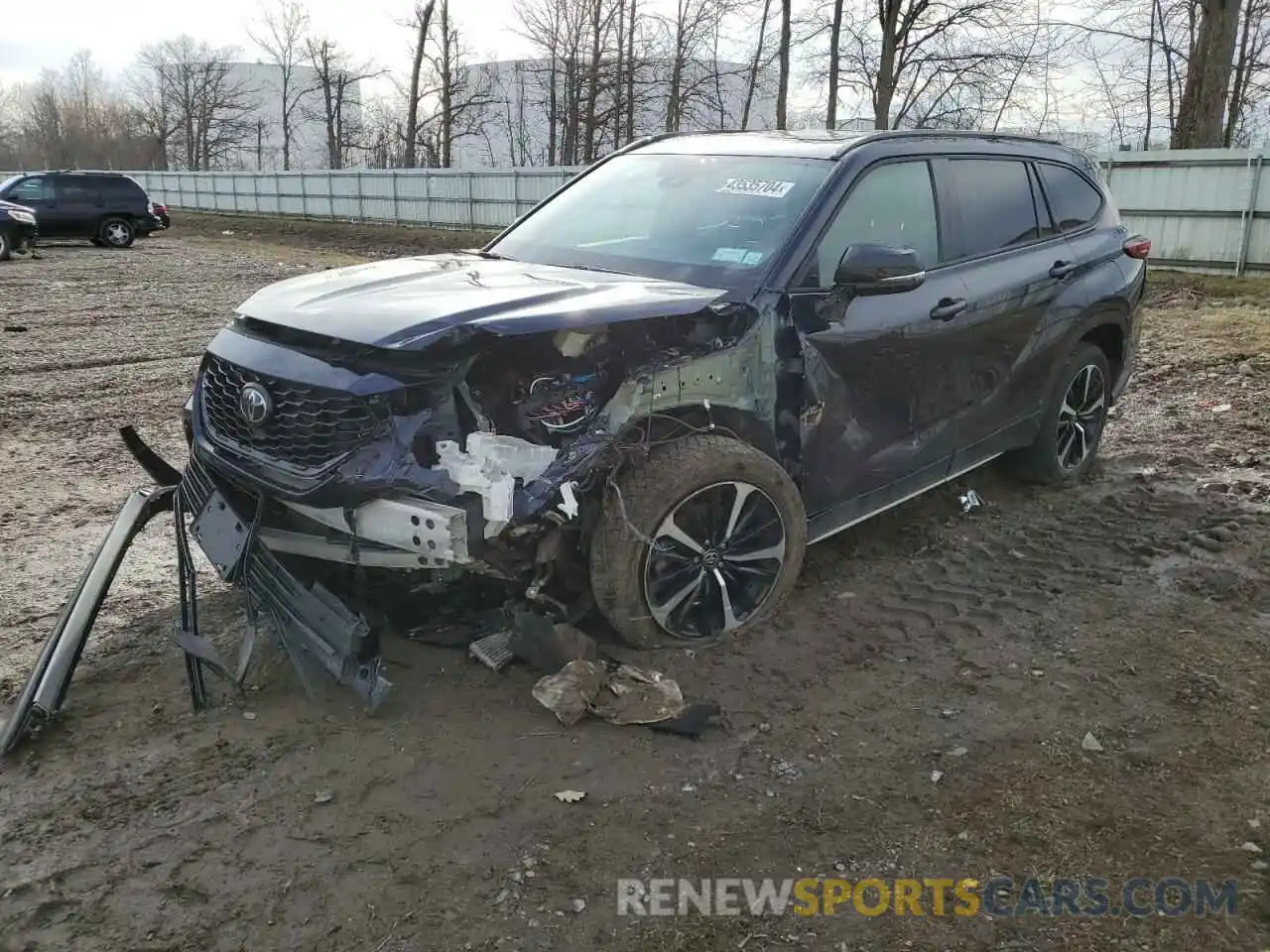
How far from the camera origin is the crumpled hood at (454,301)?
315 cm

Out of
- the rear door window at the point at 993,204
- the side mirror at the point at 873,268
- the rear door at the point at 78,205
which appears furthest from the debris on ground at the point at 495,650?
the rear door at the point at 78,205

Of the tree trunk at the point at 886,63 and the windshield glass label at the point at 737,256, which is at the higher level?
the tree trunk at the point at 886,63

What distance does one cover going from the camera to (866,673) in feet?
12.0

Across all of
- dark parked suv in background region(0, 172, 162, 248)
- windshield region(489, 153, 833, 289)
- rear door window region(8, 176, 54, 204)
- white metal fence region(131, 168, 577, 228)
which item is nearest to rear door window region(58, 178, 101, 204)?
dark parked suv in background region(0, 172, 162, 248)

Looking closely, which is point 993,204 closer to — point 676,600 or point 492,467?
point 676,600

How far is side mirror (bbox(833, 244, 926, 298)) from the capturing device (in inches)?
148

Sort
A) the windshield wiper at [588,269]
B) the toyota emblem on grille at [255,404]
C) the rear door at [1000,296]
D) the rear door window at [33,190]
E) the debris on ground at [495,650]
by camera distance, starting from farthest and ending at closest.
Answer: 1. the rear door window at [33,190]
2. the rear door at [1000,296]
3. the windshield wiper at [588,269]
4. the debris on ground at [495,650]
5. the toyota emblem on grille at [255,404]

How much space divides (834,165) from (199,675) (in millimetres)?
3061

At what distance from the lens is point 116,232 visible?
24.2 metres

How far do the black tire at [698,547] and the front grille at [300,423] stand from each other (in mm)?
866

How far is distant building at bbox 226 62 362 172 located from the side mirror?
53823mm

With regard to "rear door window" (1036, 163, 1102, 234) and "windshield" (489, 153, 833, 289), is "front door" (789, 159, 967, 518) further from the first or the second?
"rear door window" (1036, 163, 1102, 234)

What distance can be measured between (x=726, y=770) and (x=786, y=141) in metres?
2.78

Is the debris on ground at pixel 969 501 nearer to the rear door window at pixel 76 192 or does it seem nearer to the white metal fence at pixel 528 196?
the white metal fence at pixel 528 196
